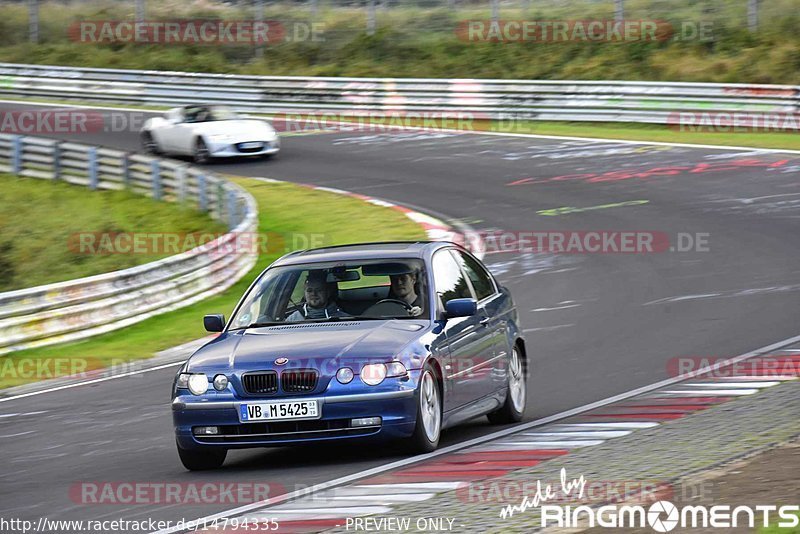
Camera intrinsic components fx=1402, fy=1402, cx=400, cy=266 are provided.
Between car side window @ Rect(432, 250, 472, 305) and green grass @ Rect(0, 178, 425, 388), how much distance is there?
5855mm

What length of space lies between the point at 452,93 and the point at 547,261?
15234 millimetres

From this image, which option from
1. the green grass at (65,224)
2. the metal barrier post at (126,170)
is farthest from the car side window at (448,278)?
the metal barrier post at (126,170)

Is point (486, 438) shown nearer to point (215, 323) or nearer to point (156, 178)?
point (215, 323)

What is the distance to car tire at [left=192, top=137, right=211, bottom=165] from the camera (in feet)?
101

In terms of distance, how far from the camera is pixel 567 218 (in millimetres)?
22188

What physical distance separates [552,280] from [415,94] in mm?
17448

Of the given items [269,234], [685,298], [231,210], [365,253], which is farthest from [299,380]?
[269,234]

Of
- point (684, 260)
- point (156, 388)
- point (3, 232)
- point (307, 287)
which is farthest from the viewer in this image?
point (3, 232)

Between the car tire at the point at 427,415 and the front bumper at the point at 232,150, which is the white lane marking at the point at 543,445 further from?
the front bumper at the point at 232,150

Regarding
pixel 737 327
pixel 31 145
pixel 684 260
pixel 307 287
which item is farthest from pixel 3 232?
pixel 307 287

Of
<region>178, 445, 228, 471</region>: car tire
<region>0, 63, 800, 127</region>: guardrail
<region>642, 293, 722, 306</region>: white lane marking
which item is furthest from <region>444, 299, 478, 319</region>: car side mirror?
<region>0, 63, 800, 127</region>: guardrail

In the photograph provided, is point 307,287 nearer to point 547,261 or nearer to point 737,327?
point 737,327

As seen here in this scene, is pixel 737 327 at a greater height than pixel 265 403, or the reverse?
pixel 265 403

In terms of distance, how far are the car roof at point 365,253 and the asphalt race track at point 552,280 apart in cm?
131
